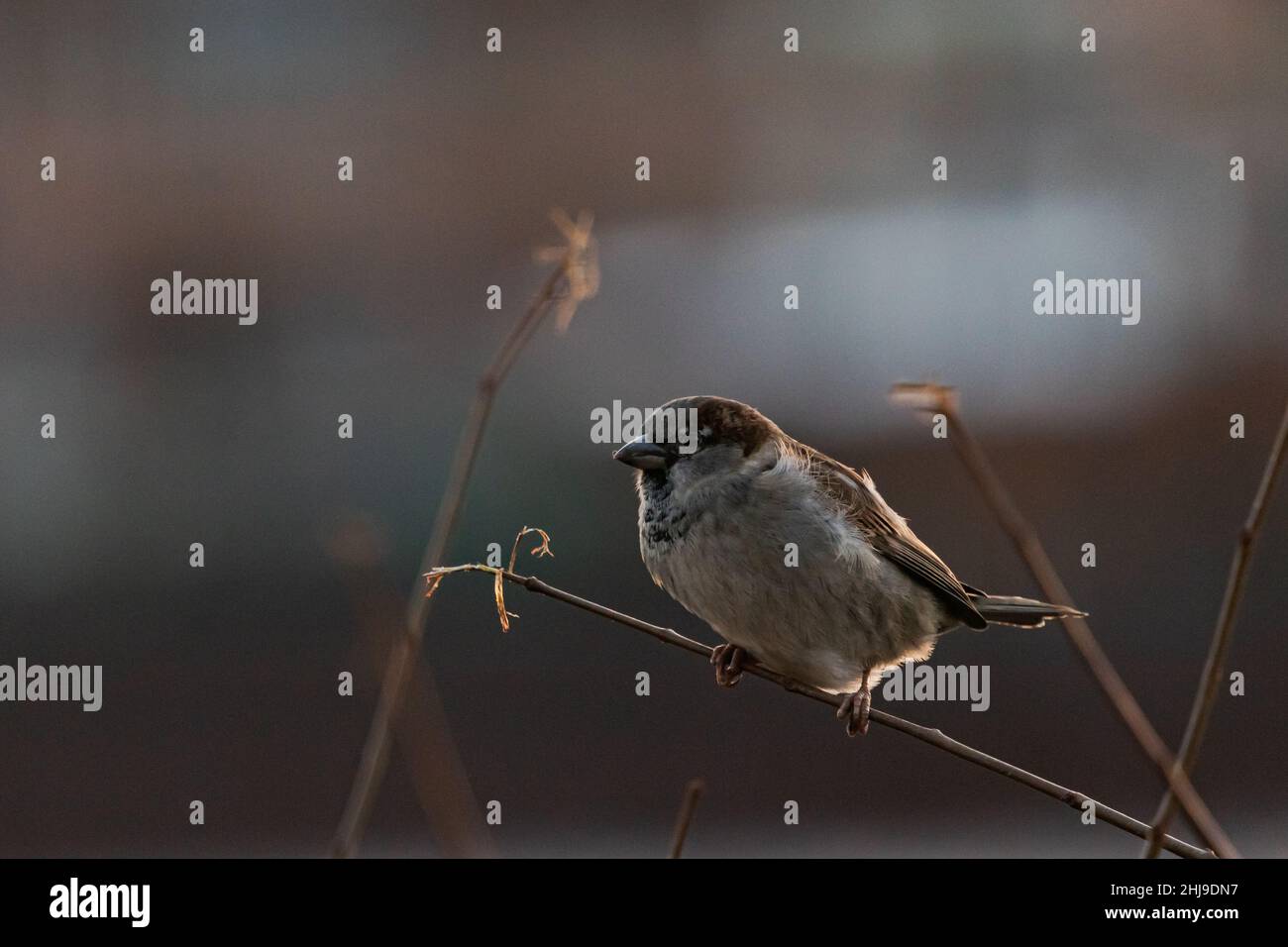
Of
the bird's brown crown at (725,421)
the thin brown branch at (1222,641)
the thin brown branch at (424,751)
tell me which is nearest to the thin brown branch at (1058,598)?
the thin brown branch at (1222,641)

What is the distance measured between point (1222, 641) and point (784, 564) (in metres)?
1.37

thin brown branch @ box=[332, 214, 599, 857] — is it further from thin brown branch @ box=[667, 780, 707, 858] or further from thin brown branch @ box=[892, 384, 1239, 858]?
thin brown branch @ box=[892, 384, 1239, 858]

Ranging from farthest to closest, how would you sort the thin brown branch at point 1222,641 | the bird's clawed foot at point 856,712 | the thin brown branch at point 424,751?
the bird's clawed foot at point 856,712
the thin brown branch at point 424,751
the thin brown branch at point 1222,641

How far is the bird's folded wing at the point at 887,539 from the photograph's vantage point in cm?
276

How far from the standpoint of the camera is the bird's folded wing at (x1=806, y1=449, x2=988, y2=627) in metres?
2.76

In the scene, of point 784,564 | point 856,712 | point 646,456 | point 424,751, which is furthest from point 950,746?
point 646,456

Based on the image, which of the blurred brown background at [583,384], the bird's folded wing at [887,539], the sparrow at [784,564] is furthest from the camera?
the blurred brown background at [583,384]

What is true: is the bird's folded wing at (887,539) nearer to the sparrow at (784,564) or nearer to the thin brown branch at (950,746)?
the sparrow at (784,564)

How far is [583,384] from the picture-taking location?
16.8ft

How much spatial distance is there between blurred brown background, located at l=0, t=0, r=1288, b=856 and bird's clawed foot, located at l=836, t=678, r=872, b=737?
1.77 meters

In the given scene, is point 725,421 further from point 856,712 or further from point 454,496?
point 454,496

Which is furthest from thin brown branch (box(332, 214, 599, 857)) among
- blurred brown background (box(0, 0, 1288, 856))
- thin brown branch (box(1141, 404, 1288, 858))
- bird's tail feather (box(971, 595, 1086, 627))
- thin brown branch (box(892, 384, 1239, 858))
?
blurred brown background (box(0, 0, 1288, 856))

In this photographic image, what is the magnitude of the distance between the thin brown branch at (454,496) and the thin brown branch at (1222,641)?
0.68 meters

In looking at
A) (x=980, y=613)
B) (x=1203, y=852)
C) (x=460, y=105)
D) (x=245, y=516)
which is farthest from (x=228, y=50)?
(x=1203, y=852)
